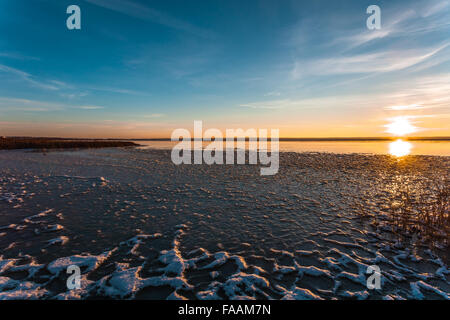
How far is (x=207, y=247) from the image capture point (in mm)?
7434

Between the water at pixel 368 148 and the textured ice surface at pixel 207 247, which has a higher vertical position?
the water at pixel 368 148

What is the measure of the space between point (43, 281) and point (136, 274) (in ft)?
7.78

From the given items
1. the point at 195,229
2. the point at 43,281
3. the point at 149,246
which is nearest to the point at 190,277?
the point at 149,246

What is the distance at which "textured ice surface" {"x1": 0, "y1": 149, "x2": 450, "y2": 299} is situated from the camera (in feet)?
17.7

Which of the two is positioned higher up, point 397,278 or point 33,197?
point 33,197

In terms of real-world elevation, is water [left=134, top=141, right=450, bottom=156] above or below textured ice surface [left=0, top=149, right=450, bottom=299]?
above

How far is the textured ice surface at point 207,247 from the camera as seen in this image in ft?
17.7

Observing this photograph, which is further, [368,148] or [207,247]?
[368,148]

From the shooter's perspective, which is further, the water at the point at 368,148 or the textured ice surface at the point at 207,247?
the water at the point at 368,148

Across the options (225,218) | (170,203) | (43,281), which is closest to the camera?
(43,281)

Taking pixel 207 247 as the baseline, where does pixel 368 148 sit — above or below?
above

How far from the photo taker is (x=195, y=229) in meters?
8.83
